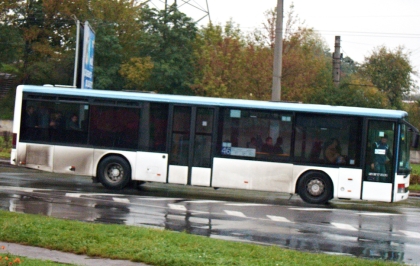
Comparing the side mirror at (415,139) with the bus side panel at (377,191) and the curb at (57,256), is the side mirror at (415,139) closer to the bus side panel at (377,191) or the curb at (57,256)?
the bus side panel at (377,191)

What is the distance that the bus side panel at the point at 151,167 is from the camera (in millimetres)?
19219

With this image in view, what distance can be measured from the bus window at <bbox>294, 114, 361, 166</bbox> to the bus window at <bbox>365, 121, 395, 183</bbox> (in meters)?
0.35

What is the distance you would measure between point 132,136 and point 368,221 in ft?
24.7

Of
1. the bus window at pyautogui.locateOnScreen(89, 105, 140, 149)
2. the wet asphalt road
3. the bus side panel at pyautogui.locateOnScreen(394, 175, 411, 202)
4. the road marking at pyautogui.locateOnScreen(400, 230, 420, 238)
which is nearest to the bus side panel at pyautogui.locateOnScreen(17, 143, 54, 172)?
the wet asphalt road

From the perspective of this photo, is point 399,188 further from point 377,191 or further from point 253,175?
point 253,175

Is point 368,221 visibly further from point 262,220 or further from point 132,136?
point 132,136

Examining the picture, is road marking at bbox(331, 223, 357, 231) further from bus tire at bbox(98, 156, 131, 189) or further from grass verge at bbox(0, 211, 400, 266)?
bus tire at bbox(98, 156, 131, 189)

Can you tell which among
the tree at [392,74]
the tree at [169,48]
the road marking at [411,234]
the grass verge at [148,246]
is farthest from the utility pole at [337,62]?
the grass verge at [148,246]

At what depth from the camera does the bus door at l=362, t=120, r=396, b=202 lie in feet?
60.8

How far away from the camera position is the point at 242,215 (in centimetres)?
1523

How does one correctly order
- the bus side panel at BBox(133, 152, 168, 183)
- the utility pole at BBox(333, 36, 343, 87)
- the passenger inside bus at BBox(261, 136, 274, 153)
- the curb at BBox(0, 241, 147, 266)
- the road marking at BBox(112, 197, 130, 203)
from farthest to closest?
the utility pole at BBox(333, 36, 343, 87) → the bus side panel at BBox(133, 152, 168, 183) → the passenger inside bus at BBox(261, 136, 274, 153) → the road marking at BBox(112, 197, 130, 203) → the curb at BBox(0, 241, 147, 266)

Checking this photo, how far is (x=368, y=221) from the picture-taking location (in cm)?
1570

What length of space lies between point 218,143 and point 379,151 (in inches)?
182

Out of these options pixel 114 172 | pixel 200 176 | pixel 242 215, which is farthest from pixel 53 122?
pixel 242 215
